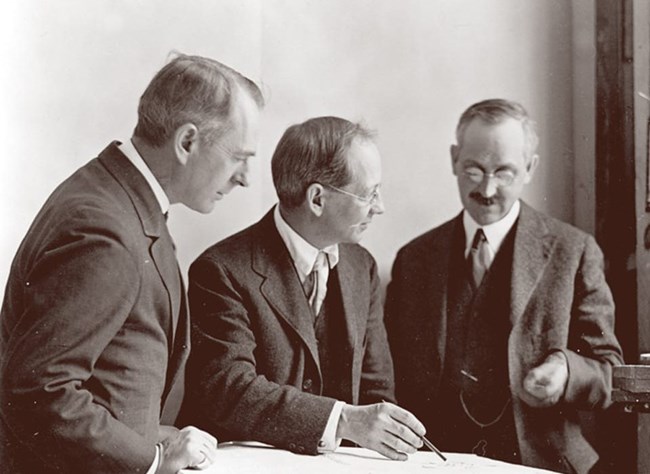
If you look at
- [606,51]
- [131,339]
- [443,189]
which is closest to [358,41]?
[443,189]

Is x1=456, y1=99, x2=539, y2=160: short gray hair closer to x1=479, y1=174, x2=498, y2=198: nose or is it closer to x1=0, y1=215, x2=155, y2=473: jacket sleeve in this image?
x1=479, y1=174, x2=498, y2=198: nose

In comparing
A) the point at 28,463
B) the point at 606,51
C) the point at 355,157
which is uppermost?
the point at 606,51

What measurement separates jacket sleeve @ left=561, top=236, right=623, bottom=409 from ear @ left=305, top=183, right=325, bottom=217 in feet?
2.32

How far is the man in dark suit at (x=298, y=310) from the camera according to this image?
177 centimetres

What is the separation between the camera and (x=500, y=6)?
2.28 meters

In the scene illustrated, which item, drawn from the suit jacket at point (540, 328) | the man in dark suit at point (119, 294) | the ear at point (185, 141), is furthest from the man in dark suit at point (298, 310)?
the ear at point (185, 141)

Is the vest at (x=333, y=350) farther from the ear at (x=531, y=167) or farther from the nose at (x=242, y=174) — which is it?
the ear at (x=531, y=167)

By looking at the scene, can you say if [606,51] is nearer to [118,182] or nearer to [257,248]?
[257,248]

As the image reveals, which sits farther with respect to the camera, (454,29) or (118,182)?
(454,29)

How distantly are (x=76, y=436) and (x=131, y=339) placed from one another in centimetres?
18

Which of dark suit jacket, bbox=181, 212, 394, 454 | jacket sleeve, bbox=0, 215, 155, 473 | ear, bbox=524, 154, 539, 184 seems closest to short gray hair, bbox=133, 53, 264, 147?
jacket sleeve, bbox=0, 215, 155, 473

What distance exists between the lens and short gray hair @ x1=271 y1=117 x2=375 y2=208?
2012mm

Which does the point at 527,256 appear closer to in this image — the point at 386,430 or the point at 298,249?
the point at 298,249

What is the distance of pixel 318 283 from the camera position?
2037 mm
